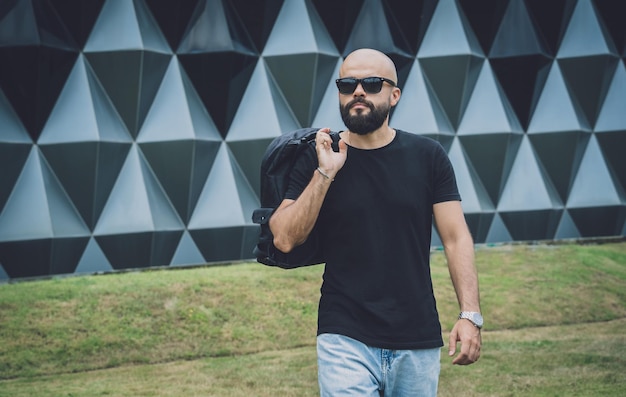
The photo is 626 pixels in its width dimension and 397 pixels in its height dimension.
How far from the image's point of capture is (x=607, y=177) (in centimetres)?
2509

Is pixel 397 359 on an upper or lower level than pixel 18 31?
lower

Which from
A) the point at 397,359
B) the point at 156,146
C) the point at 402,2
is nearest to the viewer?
the point at 397,359

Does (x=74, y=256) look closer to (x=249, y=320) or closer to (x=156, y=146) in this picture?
(x=156, y=146)

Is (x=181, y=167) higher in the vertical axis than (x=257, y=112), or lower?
lower

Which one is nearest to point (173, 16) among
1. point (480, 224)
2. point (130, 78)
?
point (130, 78)

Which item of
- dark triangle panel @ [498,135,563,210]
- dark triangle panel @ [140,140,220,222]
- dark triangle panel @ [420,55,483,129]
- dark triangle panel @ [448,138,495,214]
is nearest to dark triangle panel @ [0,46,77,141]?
dark triangle panel @ [140,140,220,222]

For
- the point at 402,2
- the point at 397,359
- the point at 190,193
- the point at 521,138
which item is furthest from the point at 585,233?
the point at 397,359

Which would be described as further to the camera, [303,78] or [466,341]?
[303,78]

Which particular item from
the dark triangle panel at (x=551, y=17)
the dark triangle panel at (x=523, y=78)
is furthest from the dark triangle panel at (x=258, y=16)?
the dark triangle panel at (x=551, y=17)

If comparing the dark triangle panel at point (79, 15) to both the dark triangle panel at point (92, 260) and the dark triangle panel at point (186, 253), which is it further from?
the dark triangle panel at point (186, 253)

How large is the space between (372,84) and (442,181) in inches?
25.6

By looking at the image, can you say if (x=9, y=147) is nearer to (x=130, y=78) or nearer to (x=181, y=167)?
(x=130, y=78)

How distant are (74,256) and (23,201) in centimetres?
176

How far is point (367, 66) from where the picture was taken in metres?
4.67
